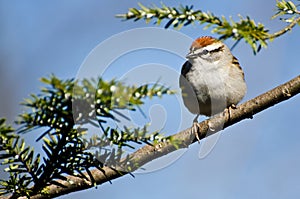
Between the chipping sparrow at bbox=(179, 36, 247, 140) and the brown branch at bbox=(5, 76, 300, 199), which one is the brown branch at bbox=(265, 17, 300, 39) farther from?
the chipping sparrow at bbox=(179, 36, 247, 140)

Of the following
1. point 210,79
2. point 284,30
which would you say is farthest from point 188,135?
point 210,79

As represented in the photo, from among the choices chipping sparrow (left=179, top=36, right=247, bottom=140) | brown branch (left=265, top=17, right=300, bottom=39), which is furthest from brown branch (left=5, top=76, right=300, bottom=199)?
chipping sparrow (left=179, top=36, right=247, bottom=140)

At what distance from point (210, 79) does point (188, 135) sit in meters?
1.43

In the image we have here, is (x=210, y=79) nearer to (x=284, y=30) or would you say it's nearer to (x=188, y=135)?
(x=188, y=135)

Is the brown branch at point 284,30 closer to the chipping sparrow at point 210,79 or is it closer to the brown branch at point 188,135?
the brown branch at point 188,135

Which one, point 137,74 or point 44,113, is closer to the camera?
point 44,113

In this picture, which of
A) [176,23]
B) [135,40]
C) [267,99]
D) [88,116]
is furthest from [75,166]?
[135,40]

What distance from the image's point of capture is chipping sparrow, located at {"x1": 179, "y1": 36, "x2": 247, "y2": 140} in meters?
2.25

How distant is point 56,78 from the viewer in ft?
1.61

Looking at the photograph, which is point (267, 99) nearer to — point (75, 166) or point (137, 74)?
point (137, 74)

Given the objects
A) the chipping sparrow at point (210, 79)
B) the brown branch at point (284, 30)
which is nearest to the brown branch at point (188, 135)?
the brown branch at point (284, 30)

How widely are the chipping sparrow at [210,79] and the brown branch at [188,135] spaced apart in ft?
3.37

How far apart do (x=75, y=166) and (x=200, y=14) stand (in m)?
0.31

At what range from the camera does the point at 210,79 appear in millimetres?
2350
